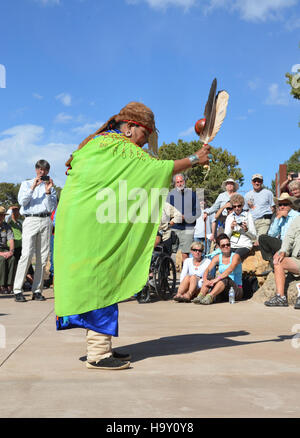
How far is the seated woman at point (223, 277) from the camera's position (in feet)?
26.6

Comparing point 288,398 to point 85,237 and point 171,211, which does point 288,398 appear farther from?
point 171,211

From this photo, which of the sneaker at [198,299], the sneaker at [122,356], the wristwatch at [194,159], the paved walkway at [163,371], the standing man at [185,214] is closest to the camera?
the paved walkway at [163,371]

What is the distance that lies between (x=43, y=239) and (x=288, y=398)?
591 centimetres

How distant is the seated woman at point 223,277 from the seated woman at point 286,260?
83 centimetres

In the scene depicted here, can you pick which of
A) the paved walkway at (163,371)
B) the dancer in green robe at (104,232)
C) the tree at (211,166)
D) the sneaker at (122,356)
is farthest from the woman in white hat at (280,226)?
the tree at (211,166)

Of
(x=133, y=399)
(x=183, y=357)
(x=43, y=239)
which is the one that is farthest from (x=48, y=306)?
(x=133, y=399)

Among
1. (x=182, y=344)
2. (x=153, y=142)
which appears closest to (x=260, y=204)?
(x=182, y=344)

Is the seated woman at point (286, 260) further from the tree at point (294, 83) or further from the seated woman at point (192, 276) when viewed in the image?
the tree at point (294, 83)

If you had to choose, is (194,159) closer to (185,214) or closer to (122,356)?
(122,356)

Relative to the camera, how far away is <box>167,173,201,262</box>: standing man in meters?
9.48

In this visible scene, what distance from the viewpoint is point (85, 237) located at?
149 inches

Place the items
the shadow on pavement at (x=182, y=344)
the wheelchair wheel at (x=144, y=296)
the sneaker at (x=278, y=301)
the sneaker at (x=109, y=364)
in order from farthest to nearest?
the wheelchair wheel at (x=144, y=296) < the sneaker at (x=278, y=301) < the shadow on pavement at (x=182, y=344) < the sneaker at (x=109, y=364)

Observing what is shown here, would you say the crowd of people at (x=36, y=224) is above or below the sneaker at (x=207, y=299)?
above

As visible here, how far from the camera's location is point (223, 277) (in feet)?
26.7
